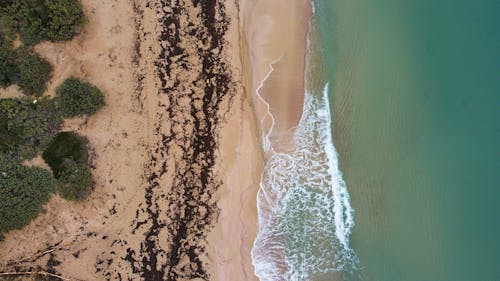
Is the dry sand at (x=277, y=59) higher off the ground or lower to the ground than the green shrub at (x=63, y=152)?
higher

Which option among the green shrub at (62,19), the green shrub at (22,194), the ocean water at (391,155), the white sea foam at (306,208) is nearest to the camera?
the green shrub at (22,194)

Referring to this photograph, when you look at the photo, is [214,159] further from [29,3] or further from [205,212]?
[29,3]

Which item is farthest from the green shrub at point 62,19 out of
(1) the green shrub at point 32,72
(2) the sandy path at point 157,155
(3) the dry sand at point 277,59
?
(3) the dry sand at point 277,59

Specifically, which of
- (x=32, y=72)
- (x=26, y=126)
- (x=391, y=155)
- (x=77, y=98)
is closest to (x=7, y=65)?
(x=32, y=72)

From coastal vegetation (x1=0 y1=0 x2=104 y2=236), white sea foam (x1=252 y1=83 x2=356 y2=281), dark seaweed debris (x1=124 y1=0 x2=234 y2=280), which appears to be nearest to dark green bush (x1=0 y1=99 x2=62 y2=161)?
coastal vegetation (x1=0 y1=0 x2=104 y2=236)

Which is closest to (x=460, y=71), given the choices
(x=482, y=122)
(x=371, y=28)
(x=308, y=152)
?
(x=482, y=122)

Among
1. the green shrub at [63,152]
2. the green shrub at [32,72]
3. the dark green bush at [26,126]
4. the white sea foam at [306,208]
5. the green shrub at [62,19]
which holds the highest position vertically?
the green shrub at [62,19]

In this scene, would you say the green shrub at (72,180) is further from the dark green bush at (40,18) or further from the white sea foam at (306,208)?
the white sea foam at (306,208)

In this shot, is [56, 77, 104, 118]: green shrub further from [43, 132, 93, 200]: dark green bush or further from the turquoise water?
the turquoise water
